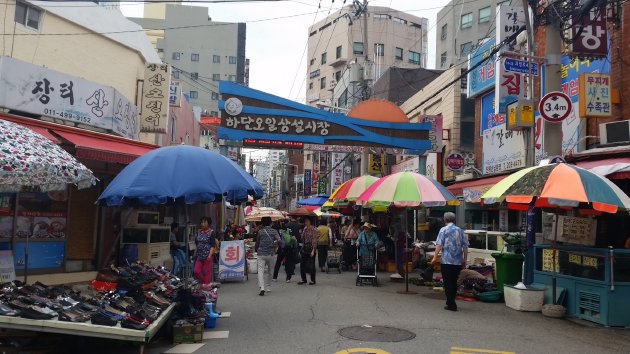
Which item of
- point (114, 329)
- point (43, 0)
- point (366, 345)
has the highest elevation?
point (43, 0)

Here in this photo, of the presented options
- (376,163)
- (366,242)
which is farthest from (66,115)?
(376,163)

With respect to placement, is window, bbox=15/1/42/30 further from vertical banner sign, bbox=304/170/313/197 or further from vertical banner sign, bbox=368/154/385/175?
vertical banner sign, bbox=304/170/313/197

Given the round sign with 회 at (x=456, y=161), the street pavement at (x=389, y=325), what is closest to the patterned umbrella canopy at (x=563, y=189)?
the street pavement at (x=389, y=325)

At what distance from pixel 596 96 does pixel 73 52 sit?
13.6 m

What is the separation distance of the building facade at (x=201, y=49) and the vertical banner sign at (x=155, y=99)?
47842 mm

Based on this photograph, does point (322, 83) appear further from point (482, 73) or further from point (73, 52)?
point (73, 52)

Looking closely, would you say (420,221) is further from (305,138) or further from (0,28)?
(0,28)

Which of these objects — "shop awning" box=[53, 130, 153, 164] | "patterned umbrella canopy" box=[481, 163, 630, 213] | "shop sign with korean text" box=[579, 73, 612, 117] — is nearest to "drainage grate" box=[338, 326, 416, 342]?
"patterned umbrella canopy" box=[481, 163, 630, 213]

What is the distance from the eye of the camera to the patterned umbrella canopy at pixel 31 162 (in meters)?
5.45

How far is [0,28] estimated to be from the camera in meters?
12.2

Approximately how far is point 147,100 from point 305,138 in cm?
547

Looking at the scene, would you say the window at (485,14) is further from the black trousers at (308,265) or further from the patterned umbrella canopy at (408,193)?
the black trousers at (308,265)

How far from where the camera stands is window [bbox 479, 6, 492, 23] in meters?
43.2

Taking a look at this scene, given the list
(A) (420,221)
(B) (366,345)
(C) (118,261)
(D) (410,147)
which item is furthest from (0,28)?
(A) (420,221)
